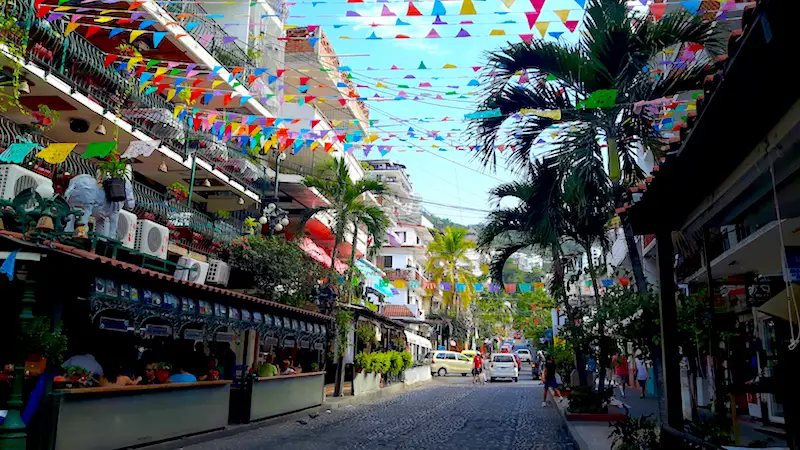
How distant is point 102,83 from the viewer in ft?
56.9

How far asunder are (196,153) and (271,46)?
827cm

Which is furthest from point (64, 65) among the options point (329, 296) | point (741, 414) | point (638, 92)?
point (741, 414)

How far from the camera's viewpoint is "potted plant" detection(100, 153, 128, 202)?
45.3 feet

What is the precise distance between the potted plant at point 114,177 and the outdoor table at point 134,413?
15.5 feet

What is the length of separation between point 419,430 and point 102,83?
498 inches

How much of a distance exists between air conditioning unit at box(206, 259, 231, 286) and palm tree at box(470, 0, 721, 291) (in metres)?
12.3

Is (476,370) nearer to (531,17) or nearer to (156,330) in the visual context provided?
(156,330)

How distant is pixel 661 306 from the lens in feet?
23.1

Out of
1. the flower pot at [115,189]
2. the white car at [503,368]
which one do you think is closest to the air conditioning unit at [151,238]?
the flower pot at [115,189]

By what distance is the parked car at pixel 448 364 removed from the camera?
47281 millimetres

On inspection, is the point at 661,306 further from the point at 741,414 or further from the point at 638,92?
the point at 741,414

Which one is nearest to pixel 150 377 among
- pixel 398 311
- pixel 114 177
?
pixel 114 177

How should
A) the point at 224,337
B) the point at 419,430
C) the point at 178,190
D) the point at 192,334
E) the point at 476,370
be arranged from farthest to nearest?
the point at 476,370
the point at 178,190
the point at 224,337
the point at 419,430
the point at 192,334

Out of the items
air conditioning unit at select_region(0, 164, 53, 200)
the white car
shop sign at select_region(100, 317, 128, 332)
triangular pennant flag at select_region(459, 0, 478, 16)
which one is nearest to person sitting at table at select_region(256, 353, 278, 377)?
shop sign at select_region(100, 317, 128, 332)
